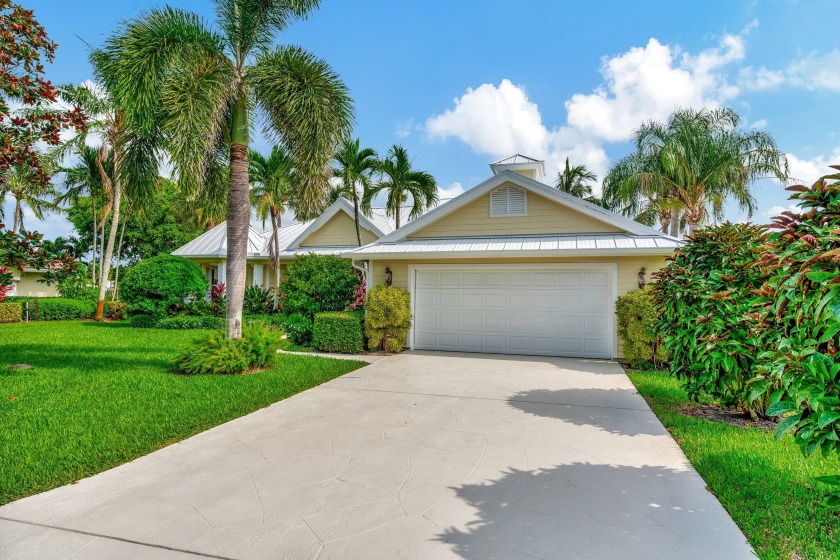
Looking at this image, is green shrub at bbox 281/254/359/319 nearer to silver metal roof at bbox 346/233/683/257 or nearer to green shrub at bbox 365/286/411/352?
silver metal roof at bbox 346/233/683/257

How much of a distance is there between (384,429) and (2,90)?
7.43 meters

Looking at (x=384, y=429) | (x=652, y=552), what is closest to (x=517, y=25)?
(x=384, y=429)

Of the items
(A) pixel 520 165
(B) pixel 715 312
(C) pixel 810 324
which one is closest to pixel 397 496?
(C) pixel 810 324

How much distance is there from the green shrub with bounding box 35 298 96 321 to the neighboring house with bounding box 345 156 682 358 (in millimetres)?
17174

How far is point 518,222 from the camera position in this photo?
11266 mm

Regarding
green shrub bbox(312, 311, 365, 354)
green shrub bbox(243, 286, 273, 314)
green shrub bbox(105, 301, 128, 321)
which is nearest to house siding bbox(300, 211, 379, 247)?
green shrub bbox(243, 286, 273, 314)

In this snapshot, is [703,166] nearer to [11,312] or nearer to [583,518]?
[583,518]

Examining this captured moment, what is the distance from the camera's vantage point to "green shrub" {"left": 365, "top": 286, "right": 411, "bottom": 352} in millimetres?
10672

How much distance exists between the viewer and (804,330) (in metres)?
2.36

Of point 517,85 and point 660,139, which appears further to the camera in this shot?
point 660,139

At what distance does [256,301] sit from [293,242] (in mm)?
4067

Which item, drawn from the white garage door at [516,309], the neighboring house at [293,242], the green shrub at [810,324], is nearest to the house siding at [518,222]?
the white garage door at [516,309]

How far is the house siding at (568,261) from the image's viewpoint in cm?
983

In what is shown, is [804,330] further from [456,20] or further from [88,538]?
[456,20]
